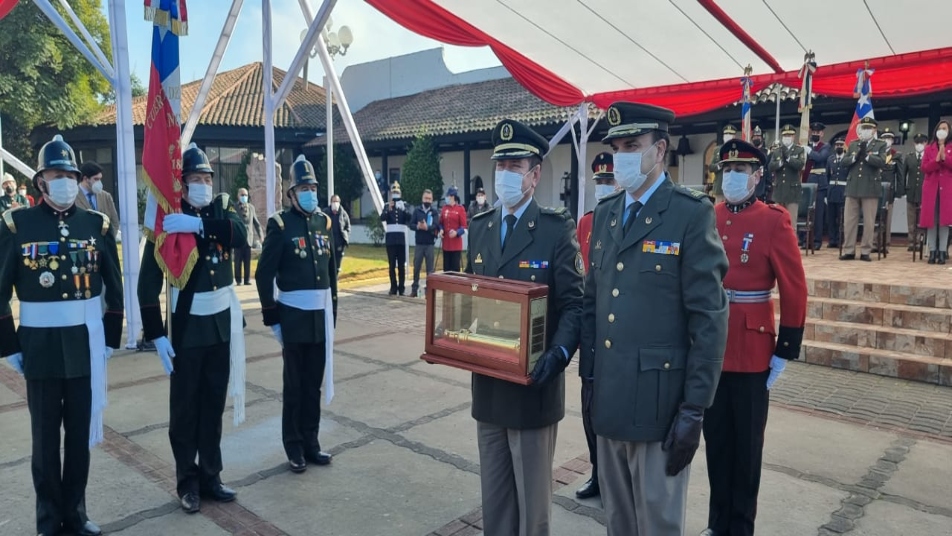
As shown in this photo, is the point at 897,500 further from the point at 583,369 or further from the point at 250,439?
the point at 250,439

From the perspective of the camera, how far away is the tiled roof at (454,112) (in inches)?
757

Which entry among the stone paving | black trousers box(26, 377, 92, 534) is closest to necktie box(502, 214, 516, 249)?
the stone paving

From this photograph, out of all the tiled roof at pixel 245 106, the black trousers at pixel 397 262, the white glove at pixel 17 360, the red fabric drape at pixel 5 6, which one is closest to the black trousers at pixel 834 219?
the black trousers at pixel 397 262

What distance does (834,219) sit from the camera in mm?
12172

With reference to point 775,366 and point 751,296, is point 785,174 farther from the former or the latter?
point 775,366

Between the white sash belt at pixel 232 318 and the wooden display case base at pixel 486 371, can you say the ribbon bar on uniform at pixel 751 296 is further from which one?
the white sash belt at pixel 232 318

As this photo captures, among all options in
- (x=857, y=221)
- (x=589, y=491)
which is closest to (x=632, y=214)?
(x=589, y=491)

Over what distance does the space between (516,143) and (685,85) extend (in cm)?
767

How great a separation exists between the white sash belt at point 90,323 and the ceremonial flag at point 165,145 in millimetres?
429

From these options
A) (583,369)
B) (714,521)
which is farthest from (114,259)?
(714,521)

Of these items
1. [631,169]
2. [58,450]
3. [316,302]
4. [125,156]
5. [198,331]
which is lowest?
[58,450]

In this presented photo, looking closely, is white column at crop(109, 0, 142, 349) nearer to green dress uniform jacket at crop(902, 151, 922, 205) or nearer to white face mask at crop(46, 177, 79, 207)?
white face mask at crop(46, 177, 79, 207)

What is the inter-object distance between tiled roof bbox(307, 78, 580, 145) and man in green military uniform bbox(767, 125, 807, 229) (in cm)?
771

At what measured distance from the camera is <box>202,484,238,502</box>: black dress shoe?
3766 millimetres
